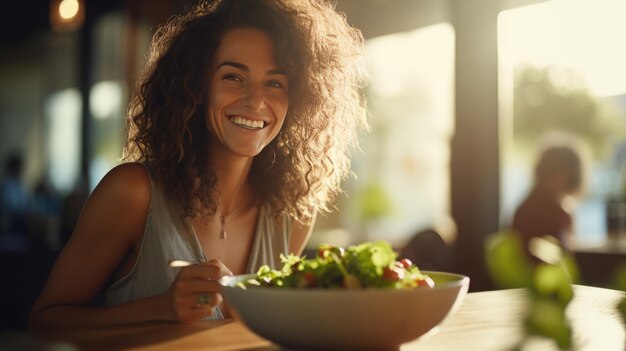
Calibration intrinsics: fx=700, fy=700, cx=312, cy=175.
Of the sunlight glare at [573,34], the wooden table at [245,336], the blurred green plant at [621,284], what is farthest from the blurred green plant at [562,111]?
the blurred green plant at [621,284]

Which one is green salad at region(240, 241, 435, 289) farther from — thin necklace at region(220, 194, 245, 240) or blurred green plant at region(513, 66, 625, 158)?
blurred green plant at region(513, 66, 625, 158)

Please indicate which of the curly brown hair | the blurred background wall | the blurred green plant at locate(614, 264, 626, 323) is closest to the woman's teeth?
the curly brown hair

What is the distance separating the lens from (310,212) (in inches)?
73.2

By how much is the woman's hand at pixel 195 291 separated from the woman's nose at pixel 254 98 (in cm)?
57

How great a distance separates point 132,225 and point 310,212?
0.56m

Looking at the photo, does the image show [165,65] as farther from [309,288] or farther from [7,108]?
[7,108]

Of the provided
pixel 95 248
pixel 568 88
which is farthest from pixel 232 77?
pixel 568 88

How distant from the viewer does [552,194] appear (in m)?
3.73

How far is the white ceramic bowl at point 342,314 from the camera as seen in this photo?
0.78 meters

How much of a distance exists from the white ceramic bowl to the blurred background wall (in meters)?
0.29

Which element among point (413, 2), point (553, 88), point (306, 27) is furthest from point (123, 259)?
point (553, 88)

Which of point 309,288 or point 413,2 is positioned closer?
point 309,288

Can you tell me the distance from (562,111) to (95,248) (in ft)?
33.0

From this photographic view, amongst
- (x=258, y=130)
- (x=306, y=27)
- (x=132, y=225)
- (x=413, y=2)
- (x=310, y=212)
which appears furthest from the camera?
(x=413, y=2)
